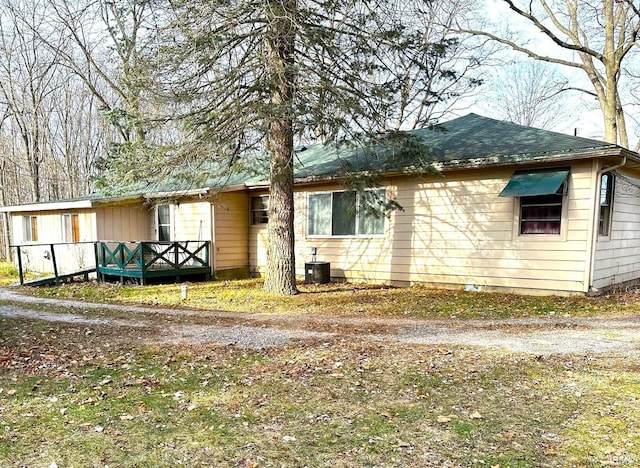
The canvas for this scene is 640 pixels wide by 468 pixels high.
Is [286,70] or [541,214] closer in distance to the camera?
[286,70]

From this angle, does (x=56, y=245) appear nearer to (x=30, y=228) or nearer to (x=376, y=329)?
(x=30, y=228)

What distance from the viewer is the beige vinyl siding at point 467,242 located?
8258 mm

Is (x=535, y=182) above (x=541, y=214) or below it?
above

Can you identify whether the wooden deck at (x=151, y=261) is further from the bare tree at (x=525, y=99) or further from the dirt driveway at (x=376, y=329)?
the bare tree at (x=525, y=99)

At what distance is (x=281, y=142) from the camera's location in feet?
28.6

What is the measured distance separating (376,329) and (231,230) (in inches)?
309

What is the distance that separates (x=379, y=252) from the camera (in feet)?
35.4

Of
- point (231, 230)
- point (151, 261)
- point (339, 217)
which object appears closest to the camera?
point (339, 217)

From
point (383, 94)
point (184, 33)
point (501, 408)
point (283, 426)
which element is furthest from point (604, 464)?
point (184, 33)

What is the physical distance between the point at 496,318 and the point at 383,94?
4418 millimetres

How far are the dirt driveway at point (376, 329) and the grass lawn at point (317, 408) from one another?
494 millimetres

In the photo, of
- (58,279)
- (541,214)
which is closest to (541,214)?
(541,214)

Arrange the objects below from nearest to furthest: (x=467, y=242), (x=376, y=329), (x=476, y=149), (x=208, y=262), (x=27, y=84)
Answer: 1. (x=376, y=329)
2. (x=467, y=242)
3. (x=476, y=149)
4. (x=208, y=262)
5. (x=27, y=84)

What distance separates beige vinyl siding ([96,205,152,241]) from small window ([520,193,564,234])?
445 inches
